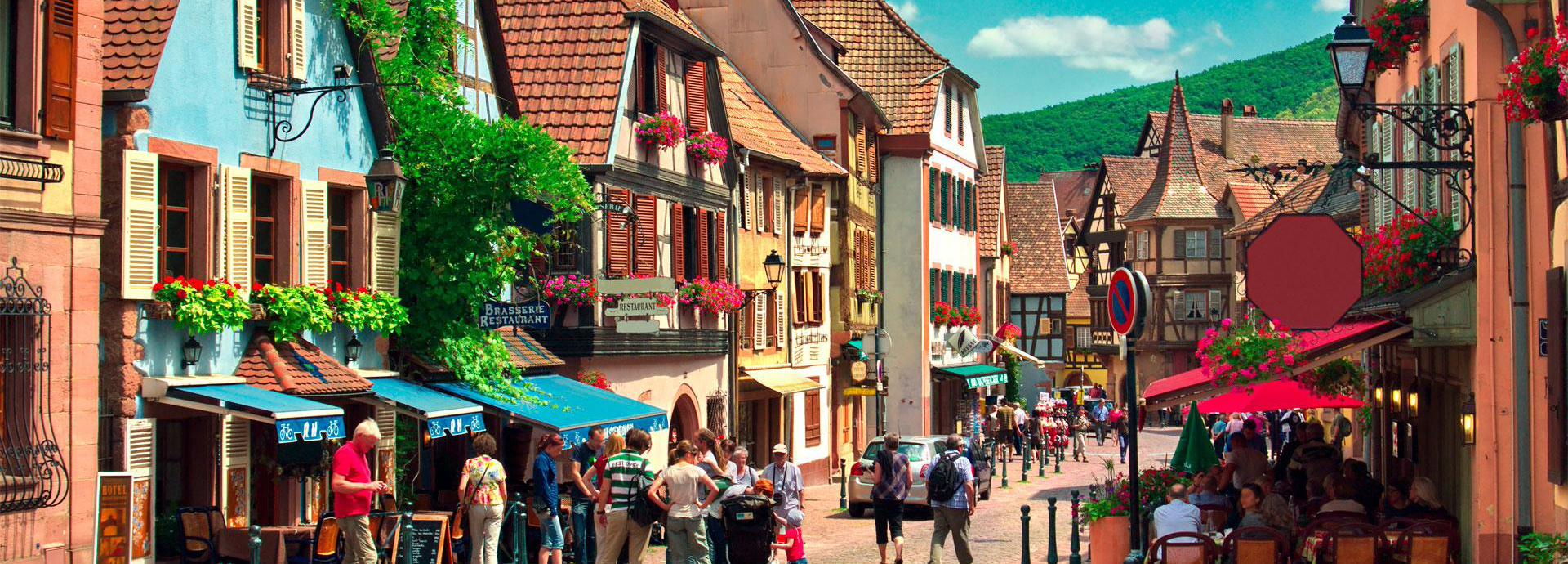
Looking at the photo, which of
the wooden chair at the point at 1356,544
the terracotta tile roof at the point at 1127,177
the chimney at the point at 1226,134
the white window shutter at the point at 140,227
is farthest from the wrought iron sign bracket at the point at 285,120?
the terracotta tile roof at the point at 1127,177

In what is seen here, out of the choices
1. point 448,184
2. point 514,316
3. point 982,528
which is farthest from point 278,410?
point 982,528

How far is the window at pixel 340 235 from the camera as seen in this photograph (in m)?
18.5

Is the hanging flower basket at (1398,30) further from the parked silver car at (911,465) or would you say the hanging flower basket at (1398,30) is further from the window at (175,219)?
the window at (175,219)

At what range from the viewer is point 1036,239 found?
73875 mm

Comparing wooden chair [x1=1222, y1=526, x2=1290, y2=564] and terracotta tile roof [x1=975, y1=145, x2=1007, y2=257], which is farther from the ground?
terracotta tile roof [x1=975, y1=145, x2=1007, y2=257]

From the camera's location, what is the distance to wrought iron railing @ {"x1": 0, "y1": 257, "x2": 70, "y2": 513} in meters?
13.5

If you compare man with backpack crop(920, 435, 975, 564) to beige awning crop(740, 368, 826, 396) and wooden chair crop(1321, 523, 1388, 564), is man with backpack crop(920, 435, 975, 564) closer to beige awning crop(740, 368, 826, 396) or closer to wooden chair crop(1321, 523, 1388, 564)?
wooden chair crop(1321, 523, 1388, 564)

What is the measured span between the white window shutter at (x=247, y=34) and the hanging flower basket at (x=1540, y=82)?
10750 mm

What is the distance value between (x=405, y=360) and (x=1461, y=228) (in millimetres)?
10734

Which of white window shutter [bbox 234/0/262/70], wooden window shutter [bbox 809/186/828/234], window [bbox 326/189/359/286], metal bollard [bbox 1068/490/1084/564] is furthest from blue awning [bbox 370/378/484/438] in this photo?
wooden window shutter [bbox 809/186/828/234]

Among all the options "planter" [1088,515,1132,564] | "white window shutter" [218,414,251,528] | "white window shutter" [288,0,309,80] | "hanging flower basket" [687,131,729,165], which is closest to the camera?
"white window shutter" [218,414,251,528]

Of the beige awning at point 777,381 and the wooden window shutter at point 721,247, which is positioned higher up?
the wooden window shutter at point 721,247

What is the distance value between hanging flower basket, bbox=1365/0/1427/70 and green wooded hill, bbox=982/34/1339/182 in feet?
463

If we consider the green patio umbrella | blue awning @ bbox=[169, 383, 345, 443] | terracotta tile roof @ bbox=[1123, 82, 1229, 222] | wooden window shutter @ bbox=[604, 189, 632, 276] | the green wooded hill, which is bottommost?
the green patio umbrella
